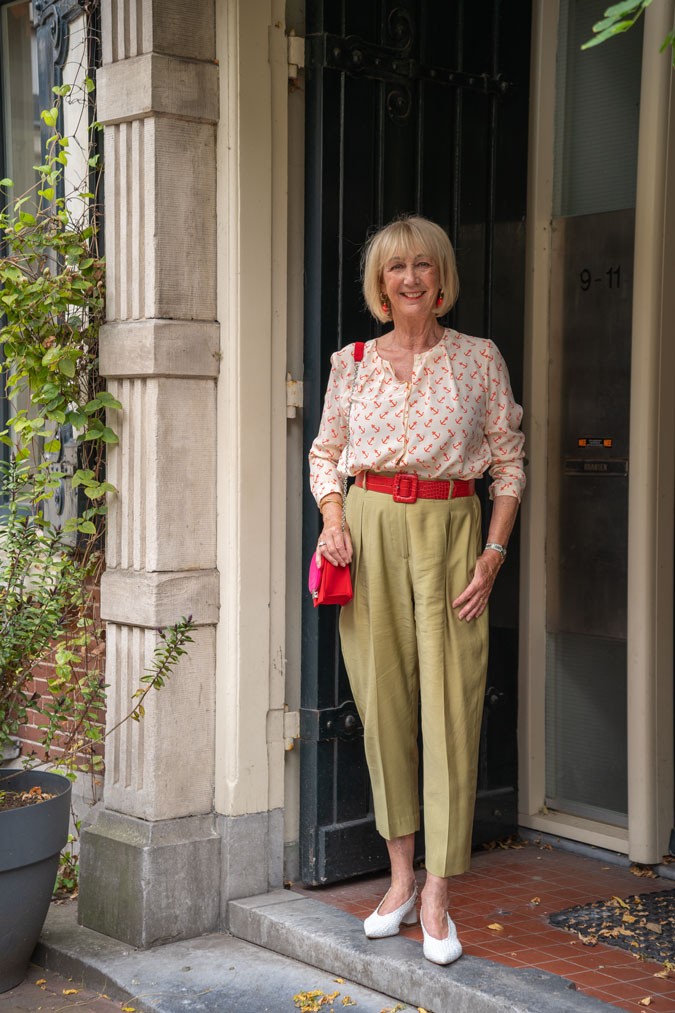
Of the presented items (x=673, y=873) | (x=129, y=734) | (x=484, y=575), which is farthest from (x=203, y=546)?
(x=673, y=873)

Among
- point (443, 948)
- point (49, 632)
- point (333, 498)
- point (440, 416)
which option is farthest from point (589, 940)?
point (49, 632)

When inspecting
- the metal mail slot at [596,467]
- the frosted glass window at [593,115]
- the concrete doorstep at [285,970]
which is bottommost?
the concrete doorstep at [285,970]

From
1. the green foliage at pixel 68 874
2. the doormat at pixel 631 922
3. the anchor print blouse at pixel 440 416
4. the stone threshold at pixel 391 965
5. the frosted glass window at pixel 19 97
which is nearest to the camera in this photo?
the stone threshold at pixel 391 965

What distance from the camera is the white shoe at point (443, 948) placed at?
3697 mm

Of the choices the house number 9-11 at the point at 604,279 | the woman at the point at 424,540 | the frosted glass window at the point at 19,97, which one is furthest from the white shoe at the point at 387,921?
the frosted glass window at the point at 19,97

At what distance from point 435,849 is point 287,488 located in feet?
4.45

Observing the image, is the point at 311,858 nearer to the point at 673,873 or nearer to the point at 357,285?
the point at 673,873

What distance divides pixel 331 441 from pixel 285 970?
1.67 m

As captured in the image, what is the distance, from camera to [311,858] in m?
4.45

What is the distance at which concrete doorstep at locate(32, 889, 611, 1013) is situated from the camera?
11.6 ft

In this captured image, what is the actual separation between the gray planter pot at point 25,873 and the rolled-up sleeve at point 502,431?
1.77 meters

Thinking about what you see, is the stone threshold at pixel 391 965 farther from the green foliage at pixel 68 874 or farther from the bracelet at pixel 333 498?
Result: the bracelet at pixel 333 498

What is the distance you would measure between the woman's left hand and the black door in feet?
2.59

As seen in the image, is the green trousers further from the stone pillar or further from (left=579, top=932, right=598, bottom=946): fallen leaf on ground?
the stone pillar
